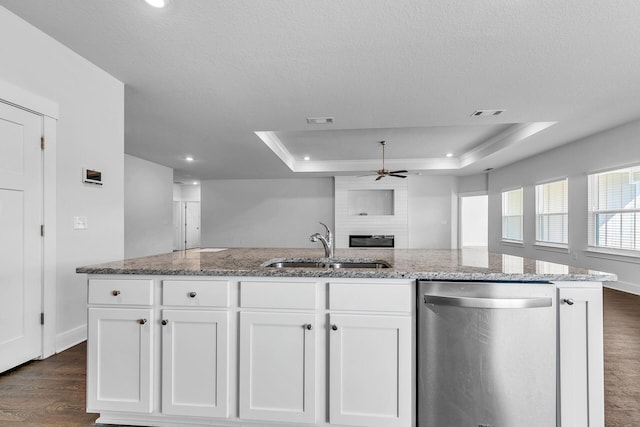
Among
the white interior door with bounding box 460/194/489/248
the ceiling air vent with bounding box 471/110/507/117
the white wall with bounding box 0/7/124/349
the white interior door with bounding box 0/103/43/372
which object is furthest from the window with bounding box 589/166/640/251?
the white interior door with bounding box 0/103/43/372

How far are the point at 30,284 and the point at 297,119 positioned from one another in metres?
3.10

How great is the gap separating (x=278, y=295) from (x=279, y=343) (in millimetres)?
243

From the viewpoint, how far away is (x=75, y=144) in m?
2.66

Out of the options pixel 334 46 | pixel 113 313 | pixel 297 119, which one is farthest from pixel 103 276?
pixel 297 119

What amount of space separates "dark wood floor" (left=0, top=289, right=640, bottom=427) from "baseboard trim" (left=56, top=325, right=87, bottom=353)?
0.05 metres

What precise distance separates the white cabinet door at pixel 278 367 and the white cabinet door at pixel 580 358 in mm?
1203

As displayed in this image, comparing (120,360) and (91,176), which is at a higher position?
(91,176)

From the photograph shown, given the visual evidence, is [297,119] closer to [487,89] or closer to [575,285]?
[487,89]

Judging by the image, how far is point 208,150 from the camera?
586cm

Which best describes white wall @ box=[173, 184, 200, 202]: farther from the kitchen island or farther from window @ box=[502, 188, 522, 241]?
the kitchen island

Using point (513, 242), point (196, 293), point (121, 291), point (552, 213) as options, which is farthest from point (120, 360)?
point (513, 242)

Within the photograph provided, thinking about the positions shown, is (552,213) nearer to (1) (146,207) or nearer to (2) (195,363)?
(2) (195,363)

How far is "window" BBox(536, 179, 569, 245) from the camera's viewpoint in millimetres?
5875

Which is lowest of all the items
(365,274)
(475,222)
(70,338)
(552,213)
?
(70,338)
